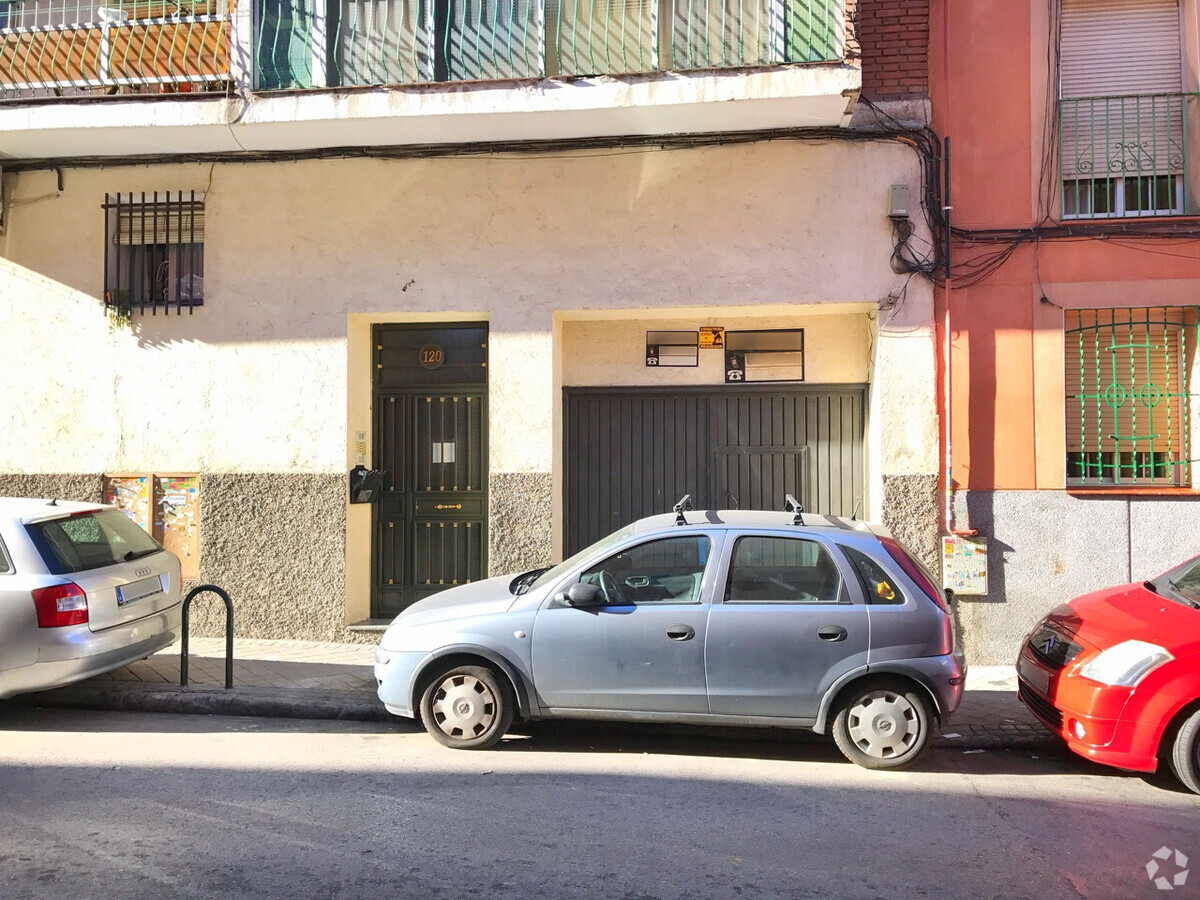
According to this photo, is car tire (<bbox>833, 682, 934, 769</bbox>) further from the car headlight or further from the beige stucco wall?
the beige stucco wall

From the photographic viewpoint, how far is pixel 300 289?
909 cm

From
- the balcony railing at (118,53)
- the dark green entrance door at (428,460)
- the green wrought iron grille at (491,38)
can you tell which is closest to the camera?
the green wrought iron grille at (491,38)

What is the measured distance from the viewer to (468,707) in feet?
19.0

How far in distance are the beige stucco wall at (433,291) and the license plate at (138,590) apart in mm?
2240

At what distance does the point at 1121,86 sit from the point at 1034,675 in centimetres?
575

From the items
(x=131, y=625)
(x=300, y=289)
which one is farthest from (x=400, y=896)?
(x=300, y=289)

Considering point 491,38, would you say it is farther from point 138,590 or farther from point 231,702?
point 231,702

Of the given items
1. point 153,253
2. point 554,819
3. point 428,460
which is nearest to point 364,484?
point 428,460

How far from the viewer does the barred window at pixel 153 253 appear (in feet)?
30.5

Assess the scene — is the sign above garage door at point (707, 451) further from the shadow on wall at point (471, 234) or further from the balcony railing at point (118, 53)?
the balcony railing at point (118, 53)

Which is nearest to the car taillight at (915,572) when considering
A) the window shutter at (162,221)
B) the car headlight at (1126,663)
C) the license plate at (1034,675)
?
the license plate at (1034,675)

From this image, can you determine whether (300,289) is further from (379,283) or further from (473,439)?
(473,439)

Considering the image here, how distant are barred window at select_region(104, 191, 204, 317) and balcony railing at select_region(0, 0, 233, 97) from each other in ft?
3.51

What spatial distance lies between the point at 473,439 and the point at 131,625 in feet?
12.3
